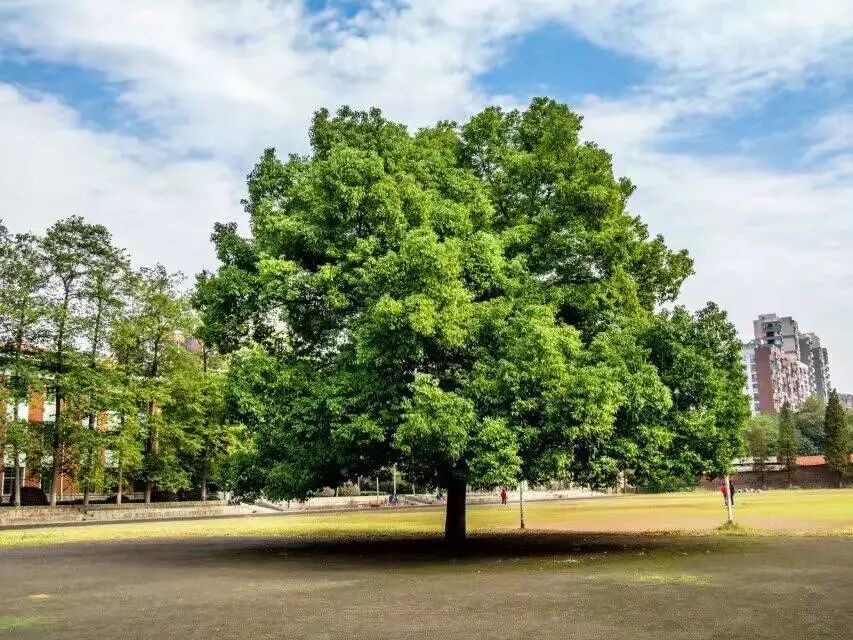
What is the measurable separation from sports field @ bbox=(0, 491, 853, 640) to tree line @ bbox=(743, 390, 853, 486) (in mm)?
76313

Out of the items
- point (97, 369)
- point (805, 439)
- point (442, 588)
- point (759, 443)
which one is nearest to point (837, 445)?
point (759, 443)

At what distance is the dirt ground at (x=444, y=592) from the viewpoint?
10.4m

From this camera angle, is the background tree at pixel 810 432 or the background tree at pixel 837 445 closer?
the background tree at pixel 837 445

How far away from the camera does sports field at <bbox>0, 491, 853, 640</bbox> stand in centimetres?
1052

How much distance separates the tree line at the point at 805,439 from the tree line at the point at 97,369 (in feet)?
220

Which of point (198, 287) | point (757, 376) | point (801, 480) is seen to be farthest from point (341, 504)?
point (757, 376)

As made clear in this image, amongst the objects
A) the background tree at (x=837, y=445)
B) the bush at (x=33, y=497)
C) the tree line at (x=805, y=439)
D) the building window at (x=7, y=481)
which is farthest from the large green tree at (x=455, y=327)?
the background tree at (x=837, y=445)

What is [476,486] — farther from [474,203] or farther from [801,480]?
[801,480]

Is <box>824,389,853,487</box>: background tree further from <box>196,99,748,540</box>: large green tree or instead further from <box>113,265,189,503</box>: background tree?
<box>196,99,748,540</box>: large green tree

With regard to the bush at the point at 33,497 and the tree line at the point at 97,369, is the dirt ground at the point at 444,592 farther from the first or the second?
the bush at the point at 33,497

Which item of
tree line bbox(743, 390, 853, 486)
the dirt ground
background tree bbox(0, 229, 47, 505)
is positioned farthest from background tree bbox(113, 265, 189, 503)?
tree line bbox(743, 390, 853, 486)

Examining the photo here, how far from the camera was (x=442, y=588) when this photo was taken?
14422 mm

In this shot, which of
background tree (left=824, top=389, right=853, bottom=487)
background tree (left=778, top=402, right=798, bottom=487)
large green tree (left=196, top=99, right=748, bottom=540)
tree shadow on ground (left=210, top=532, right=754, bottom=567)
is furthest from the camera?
background tree (left=778, top=402, right=798, bottom=487)

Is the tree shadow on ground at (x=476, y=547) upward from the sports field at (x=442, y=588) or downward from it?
downward
